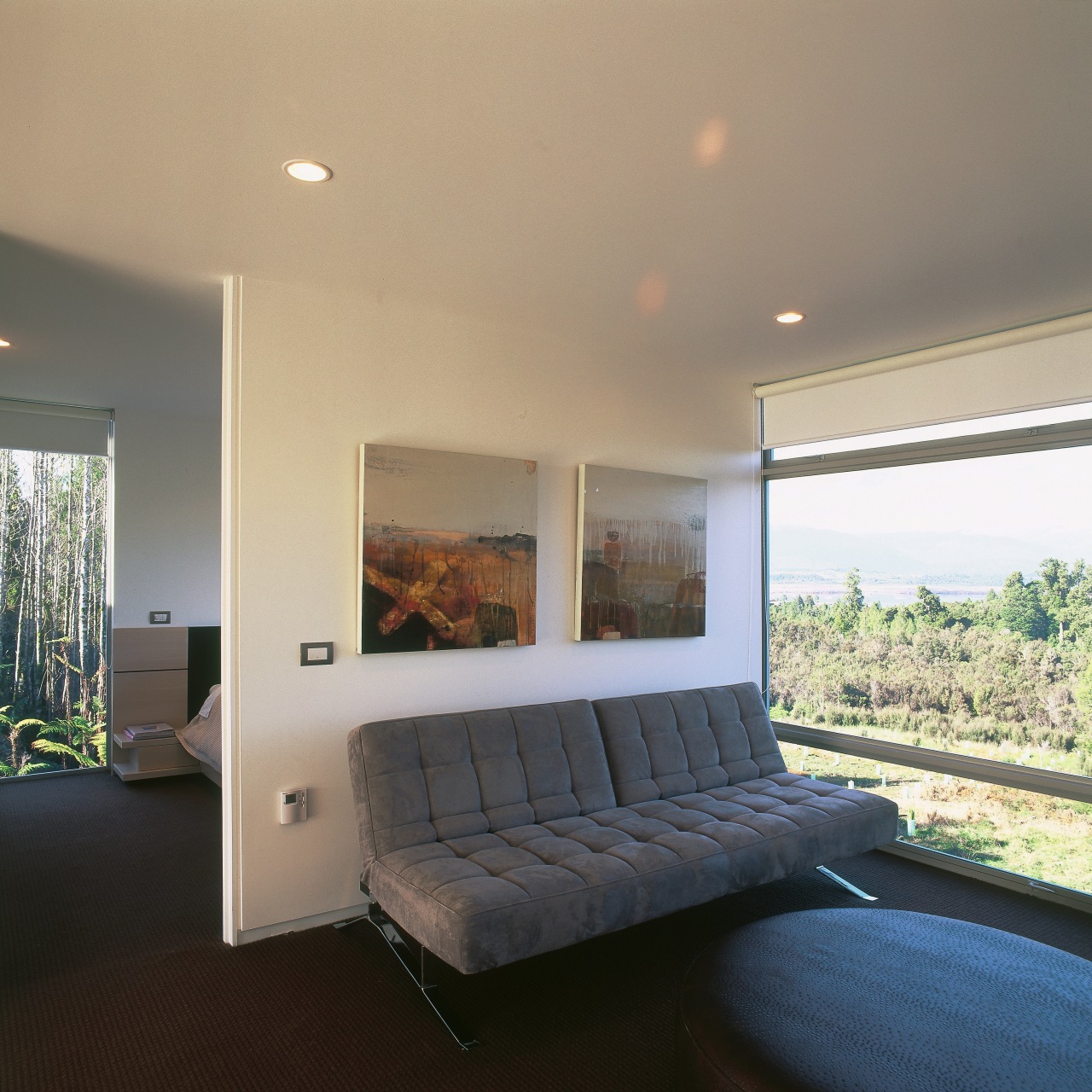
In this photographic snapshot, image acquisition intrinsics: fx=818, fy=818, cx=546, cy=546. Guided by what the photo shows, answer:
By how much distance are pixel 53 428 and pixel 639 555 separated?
4.38 metres

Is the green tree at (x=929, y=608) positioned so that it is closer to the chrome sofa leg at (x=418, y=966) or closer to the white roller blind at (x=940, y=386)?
the white roller blind at (x=940, y=386)

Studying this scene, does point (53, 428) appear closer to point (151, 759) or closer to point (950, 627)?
point (151, 759)

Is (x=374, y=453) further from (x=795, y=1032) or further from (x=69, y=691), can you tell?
(x=69, y=691)

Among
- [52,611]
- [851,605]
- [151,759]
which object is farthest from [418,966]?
[52,611]

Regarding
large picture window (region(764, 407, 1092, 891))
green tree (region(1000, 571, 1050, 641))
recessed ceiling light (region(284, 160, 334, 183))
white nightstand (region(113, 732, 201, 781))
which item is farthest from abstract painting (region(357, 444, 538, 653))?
white nightstand (region(113, 732, 201, 781))

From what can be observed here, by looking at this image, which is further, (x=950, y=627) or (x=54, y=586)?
(x=54, y=586)

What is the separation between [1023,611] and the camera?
3908 millimetres

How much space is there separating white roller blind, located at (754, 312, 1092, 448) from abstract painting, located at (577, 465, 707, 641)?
2.37 ft

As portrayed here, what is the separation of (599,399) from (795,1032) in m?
3.01

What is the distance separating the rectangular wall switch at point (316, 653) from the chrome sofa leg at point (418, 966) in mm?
901

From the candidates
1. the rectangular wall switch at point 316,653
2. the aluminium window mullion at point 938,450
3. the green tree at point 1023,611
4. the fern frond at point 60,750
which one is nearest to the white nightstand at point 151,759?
the fern frond at point 60,750

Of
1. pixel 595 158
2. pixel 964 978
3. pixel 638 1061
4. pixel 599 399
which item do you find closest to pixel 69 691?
pixel 599 399

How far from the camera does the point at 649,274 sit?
317cm

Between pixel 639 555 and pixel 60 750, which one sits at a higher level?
pixel 639 555
